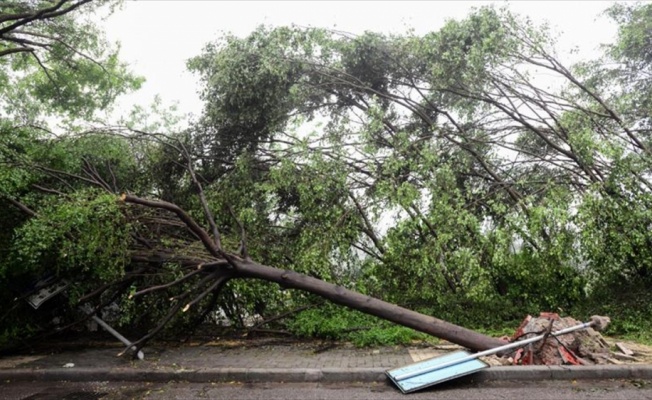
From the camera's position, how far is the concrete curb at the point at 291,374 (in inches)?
227

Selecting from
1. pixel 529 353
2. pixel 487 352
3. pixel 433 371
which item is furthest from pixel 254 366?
pixel 529 353

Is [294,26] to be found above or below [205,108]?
above

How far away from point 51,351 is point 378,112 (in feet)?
24.7

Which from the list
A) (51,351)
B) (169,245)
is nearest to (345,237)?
(169,245)

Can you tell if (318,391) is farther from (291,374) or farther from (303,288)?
(303,288)

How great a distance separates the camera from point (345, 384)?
6051 mm

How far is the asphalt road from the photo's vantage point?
530cm

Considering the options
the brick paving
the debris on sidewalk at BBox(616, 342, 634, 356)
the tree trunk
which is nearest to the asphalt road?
the brick paving

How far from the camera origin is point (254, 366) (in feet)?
22.1

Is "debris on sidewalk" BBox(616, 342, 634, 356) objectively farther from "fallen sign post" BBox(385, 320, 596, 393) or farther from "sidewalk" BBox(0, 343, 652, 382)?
"fallen sign post" BBox(385, 320, 596, 393)

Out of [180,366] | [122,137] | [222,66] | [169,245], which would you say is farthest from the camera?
[222,66]

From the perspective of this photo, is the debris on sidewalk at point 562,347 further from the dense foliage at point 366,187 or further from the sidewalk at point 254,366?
the dense foliage at point 366,187

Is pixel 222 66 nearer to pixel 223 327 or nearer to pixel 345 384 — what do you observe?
pixel 223 327

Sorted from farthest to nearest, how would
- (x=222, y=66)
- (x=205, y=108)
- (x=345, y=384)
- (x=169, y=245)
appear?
1. (x=205, y=108)
2. (x=222, y=66)
3. (x=169, y=245)
4. (x=345, y=384)
